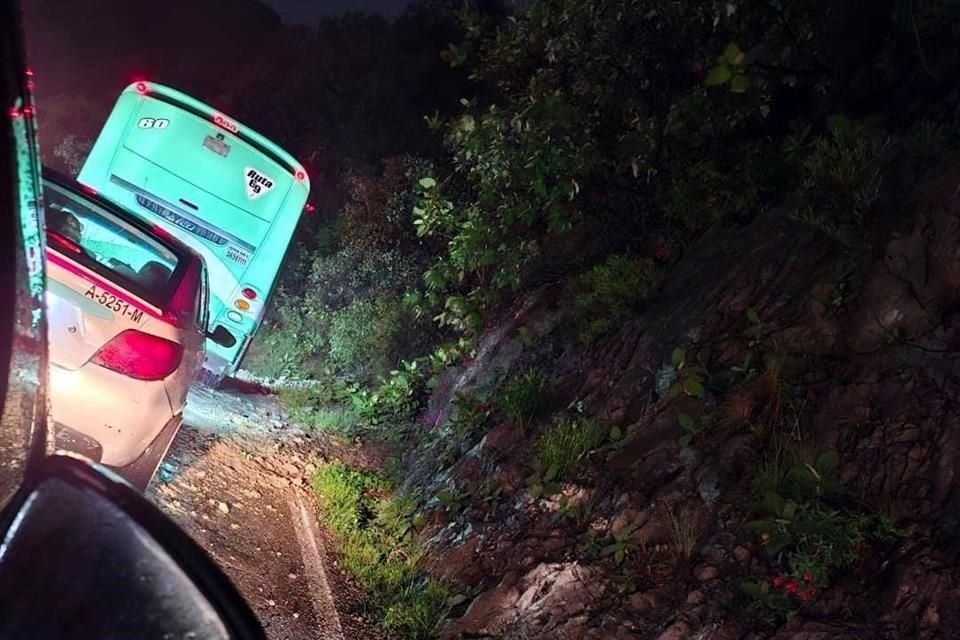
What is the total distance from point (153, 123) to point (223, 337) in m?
3.01

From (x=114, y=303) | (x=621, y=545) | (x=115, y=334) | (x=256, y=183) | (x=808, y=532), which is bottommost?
(x=256, y=183)

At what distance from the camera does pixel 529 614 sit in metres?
4.16

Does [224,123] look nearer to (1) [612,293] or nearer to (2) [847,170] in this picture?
(1) [612,293]

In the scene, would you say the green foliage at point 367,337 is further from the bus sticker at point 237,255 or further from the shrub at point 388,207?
the bus sticker at point 237,255

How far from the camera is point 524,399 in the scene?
6.29 metres

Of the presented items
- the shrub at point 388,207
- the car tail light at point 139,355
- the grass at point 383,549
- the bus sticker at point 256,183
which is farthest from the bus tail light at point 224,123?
the car tail light at point 139,355

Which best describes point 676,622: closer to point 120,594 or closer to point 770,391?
point 770,391

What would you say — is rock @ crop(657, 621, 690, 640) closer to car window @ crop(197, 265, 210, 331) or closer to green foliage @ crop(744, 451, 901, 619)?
green foliage @ crop(744, 451, 901, 619)

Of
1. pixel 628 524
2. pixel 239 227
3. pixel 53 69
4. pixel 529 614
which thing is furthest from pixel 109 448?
pixel 53 69

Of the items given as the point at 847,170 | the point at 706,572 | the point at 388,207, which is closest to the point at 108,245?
the point at 706,572

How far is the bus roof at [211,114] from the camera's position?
10820mm

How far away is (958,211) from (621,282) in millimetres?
2902

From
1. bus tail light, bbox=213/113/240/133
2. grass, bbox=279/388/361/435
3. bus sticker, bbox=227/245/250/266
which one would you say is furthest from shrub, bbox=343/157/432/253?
bus tail light, bbox=213/113/240/133

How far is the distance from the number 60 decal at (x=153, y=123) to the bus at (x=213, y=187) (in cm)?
1
